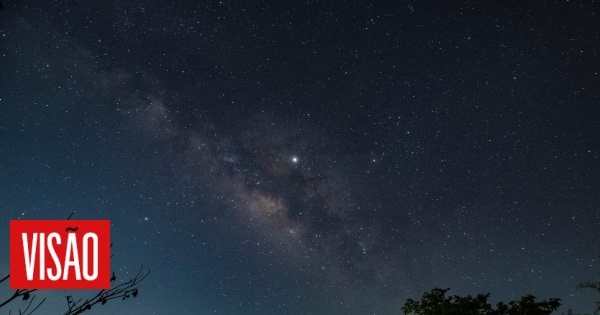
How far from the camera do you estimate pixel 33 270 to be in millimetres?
3250

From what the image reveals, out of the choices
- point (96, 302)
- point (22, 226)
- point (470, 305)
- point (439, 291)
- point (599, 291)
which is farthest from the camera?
point (599, 291)

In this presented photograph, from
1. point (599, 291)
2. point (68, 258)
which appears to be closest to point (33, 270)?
point (68, 258)

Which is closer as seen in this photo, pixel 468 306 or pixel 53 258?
pixel 53 258

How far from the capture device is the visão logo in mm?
3266

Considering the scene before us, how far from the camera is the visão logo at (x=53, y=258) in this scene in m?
3.27

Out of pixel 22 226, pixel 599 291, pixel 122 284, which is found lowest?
pixel 122 284

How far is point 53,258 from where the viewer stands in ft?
Answer: 11.3

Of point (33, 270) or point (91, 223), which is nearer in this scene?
point (33, 270)

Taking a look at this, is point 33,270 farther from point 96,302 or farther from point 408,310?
point 408,310

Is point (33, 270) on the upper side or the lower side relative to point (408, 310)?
lower

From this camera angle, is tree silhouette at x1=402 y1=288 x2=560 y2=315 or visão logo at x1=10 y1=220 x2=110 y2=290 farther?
tree silhouette at x1=402 y1=288 x2=560 y2=315

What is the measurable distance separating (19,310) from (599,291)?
2610 centimetres

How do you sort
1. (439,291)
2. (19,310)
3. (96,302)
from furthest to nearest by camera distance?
1. (439,291)
2. (96,302)
3. (19,310)

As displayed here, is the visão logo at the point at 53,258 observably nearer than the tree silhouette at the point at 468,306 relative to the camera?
Yes
